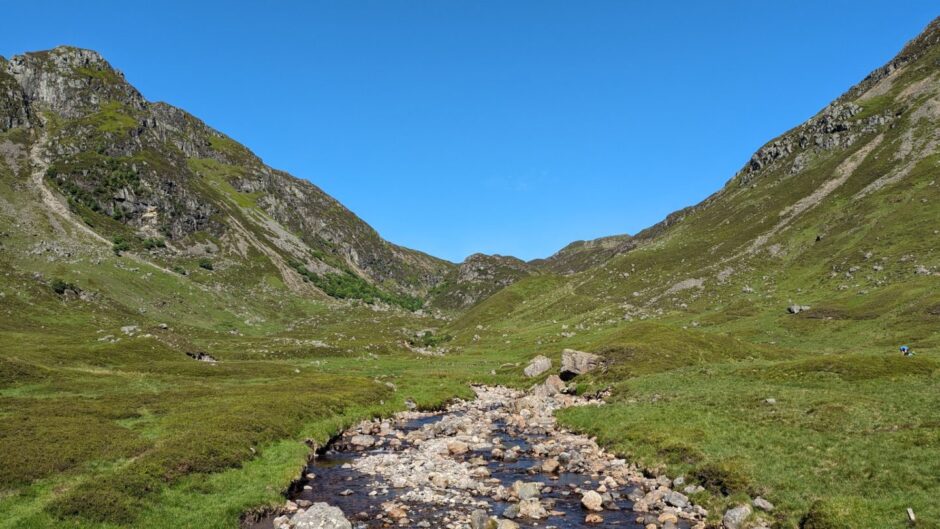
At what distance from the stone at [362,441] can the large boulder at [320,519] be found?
18.1 metres

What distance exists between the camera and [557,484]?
1255 inches

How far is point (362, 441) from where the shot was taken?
44.2 metres

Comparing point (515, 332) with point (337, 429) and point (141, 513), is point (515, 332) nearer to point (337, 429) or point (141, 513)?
point (337, 429)

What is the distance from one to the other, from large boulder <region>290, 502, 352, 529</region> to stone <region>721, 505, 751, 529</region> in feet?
57.9

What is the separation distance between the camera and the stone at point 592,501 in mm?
27406

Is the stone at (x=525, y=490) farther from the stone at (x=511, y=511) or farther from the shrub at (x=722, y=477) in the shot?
the shrub at (x=722, y=477)

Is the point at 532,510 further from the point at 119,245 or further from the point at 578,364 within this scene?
the point at 119,245

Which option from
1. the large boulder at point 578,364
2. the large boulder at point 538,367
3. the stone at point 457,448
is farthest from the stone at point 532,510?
A: the large boulder at point 538,367

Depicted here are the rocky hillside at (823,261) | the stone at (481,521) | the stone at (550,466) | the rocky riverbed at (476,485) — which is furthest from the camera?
the rocky hillside at (823,261)

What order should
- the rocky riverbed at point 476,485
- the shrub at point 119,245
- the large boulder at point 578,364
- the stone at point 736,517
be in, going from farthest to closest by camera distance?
the shrub at point 119,245, the large boulder at point 578,364, the rocky riverbed at point 476,485, the stone at point 736,517

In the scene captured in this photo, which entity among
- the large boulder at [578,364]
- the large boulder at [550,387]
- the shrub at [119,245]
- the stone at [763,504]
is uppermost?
the shrub at [119,245]

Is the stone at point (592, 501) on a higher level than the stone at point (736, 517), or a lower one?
lower

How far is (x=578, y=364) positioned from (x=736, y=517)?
46972 mm

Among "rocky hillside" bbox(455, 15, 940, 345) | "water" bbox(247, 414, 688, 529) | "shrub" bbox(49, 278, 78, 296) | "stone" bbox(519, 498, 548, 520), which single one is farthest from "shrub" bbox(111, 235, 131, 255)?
"stone" bbox(519, 498, 548, 520)
